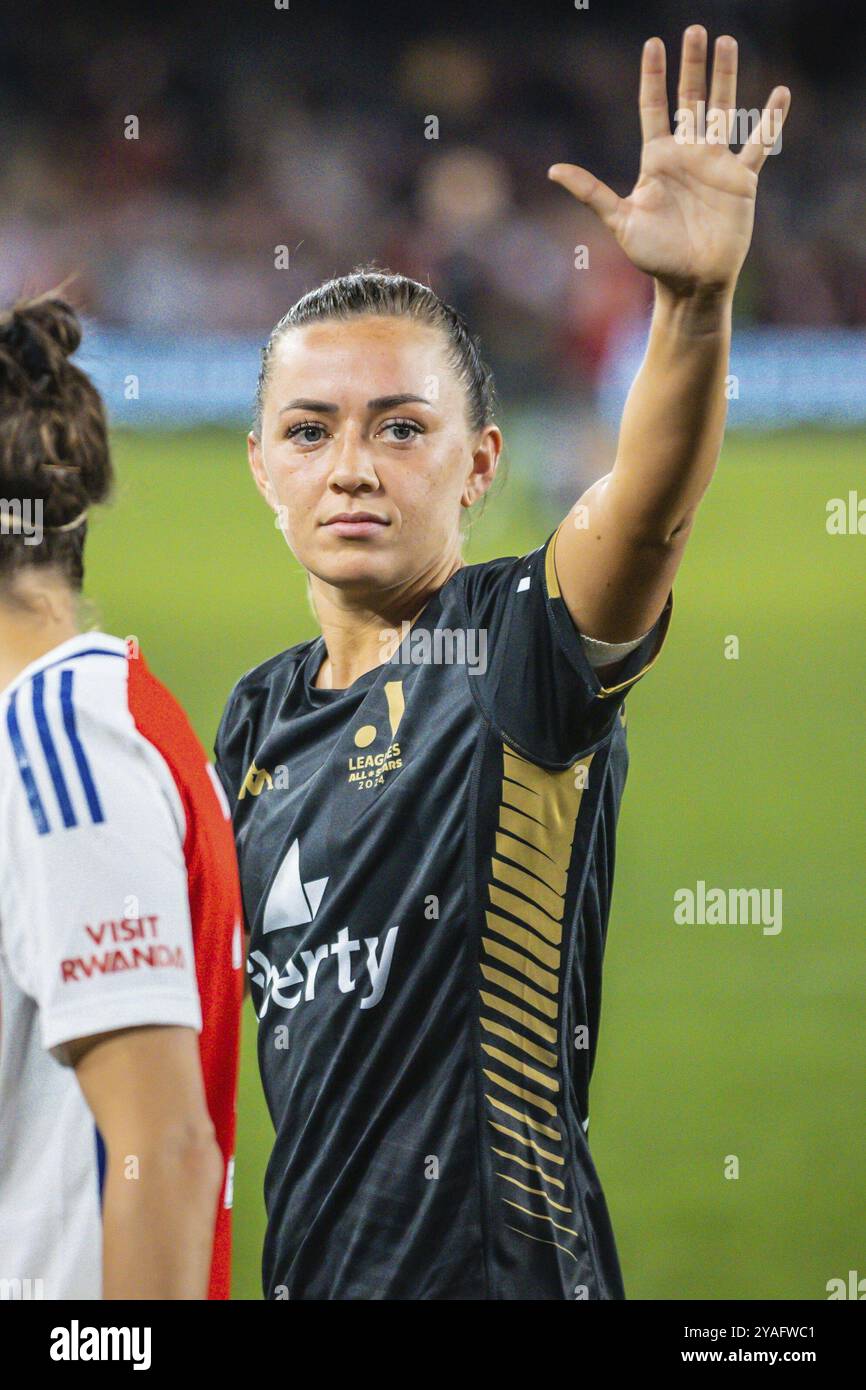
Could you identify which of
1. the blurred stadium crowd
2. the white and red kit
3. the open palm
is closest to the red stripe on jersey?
the white and red kit

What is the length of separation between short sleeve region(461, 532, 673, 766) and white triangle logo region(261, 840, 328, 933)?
316 millimetres

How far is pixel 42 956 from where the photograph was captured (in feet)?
4.57

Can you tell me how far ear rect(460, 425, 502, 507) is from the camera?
2092 mm

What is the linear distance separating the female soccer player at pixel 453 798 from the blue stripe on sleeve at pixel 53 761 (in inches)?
20.7

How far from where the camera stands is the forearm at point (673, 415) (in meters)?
1.62

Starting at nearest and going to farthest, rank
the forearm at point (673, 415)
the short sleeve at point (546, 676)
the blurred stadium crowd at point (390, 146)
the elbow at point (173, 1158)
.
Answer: the elbow at point (173, 1158)
the forearm at point (673, 415)
the short sleeve at point (546, 676)
the blurred stadium crowd at point (390, 146)

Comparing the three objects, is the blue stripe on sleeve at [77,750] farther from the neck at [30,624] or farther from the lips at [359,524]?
→ the lips at [359,524]

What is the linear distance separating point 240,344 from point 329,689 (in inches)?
343

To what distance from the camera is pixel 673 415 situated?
162 centimetres

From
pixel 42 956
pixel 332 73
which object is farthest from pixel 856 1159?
pixel 332 73

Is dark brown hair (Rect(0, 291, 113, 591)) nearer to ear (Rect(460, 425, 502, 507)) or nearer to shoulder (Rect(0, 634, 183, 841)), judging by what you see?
shoulder (Rect(0, 634, 183, 841))

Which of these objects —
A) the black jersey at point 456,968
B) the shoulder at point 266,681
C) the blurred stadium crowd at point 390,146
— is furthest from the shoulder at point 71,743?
the blurred stadium crowd at point 390,146

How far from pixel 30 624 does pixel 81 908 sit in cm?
28

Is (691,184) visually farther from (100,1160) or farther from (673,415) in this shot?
(100,1160)
